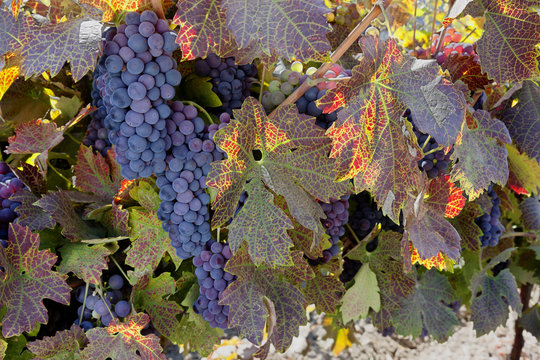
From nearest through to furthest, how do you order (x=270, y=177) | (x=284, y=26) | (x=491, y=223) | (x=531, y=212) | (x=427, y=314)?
(x=284, y=26) → (x=270, y=177) → (x=491, y=223) → (x=427, y=314) → (x=531, y=212)

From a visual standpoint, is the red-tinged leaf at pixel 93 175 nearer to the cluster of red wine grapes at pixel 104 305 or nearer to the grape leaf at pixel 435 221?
the cluster of red wine grapes at pixel 104 305

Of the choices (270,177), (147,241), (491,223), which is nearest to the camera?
(270,177)

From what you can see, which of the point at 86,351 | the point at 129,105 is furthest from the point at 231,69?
the point at 86,351

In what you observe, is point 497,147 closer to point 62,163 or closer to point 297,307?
point 297,307

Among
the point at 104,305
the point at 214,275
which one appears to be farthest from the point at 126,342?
the point at 214,275

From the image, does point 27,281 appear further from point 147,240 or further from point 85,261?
point 147,240
